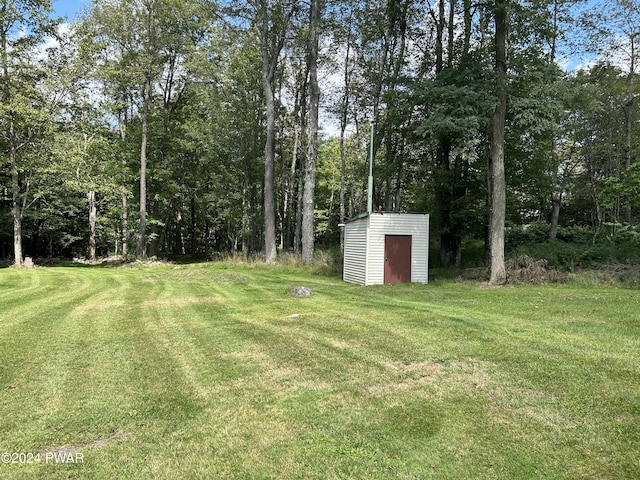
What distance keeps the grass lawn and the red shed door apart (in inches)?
217

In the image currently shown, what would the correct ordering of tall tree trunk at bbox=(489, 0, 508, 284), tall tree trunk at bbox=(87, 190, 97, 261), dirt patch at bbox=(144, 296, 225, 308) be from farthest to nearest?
tall tree trunk at bbox=(87, 190, 97, 261) < tall tree trunk at bbox=(489, 0, 508, 284) < dirt patch at bbox=(144, 296, 225, 308)

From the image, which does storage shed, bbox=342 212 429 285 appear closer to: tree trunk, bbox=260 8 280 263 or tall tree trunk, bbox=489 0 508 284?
tall tree trunk, bbox=489 0 508 284

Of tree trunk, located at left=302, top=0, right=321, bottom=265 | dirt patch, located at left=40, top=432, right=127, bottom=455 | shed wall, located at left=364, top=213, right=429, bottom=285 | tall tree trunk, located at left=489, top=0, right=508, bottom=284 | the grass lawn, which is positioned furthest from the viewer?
tree trunk, located at left=302, top=0, right=321, bottom=265

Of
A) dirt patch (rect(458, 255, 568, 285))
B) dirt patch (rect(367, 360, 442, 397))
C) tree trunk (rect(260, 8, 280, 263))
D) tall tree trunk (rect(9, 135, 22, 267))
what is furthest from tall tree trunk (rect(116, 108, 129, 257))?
dirt patch (rect(367, 360, 442, 397))

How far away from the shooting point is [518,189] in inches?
706

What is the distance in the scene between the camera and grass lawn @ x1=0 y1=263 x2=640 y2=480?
2.80 meters

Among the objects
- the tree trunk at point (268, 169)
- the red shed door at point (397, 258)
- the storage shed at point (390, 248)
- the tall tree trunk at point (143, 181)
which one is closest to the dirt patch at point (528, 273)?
the storage shed at point (390, 248)

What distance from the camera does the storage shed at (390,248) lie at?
13.0m

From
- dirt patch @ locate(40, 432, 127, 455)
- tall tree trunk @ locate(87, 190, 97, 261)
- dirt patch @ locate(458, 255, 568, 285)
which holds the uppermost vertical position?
tall tree trunk @ locate(87, 190, 97, 261)

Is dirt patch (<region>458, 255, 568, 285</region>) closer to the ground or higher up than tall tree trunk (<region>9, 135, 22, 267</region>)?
closer to the ground

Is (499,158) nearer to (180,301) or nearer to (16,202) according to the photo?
(180,301)

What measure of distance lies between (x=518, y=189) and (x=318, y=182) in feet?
61.6

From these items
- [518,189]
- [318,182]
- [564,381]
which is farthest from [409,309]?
[318,182]

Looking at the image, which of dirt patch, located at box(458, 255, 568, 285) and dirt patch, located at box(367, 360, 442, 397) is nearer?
dirt patch, located at box(367, 360, 442, 397)
